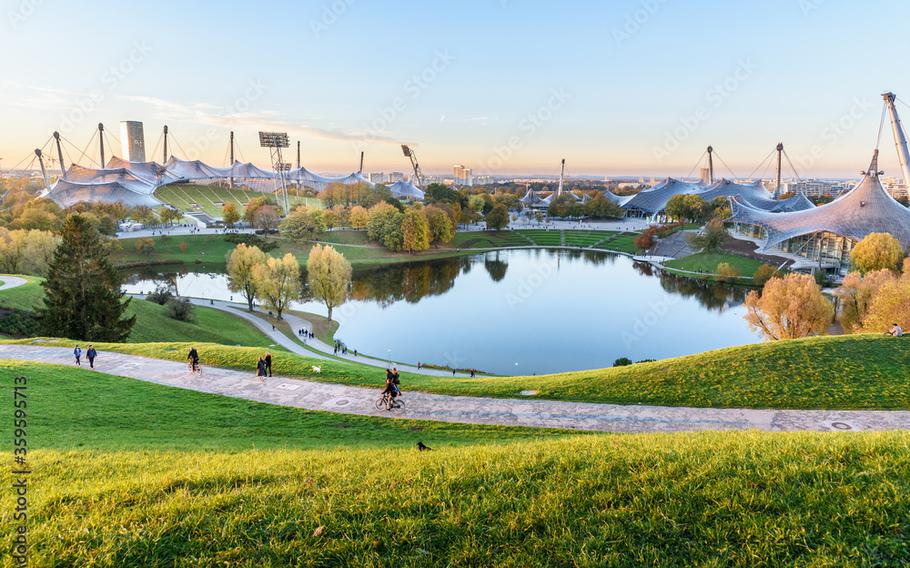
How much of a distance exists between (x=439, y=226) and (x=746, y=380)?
66.3m

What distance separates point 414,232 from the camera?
72.6 meters

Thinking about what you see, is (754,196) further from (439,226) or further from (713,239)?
(439,226)

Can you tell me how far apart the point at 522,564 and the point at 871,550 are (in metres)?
3.00

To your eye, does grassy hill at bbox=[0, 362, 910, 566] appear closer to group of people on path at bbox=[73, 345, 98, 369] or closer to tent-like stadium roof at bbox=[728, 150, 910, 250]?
group of people on path at bbox=[73, 345, 98, 369]

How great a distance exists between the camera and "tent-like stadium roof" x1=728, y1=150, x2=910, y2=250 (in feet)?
186

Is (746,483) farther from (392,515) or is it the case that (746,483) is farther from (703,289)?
(703,289)

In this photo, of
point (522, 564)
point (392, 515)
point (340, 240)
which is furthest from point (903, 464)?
point (340, 240)

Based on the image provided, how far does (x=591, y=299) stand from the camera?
155 ft

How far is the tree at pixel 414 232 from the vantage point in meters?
72.2

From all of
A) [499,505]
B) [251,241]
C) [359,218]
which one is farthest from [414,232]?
[499,505]

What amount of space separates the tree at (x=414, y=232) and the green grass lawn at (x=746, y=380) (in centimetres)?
5611

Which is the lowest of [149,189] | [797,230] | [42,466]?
[42,466]

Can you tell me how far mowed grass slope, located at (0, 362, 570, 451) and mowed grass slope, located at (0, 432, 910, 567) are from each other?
132 inches

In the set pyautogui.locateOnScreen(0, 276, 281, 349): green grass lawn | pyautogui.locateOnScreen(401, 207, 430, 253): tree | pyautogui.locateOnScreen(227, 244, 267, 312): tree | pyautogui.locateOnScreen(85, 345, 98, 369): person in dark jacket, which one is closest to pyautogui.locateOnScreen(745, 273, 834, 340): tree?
pyautogui.locateOnScreen(0, 276, 281, 349): green grass lawn
